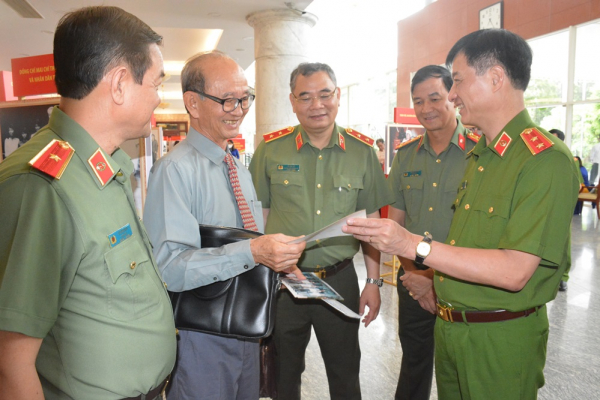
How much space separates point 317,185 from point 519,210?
1.13m

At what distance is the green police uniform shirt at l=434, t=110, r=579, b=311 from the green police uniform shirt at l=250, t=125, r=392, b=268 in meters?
0.74

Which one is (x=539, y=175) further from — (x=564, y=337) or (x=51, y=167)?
(x=564, y=337)

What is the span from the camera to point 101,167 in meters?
1.04

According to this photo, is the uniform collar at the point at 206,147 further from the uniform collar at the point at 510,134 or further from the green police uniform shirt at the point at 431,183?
the green police uniform shirt at the point at 431,183

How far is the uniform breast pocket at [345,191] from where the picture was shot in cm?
232

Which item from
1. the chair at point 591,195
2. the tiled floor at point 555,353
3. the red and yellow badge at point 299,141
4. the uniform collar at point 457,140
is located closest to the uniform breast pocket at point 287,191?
the red and yellow badge at point 299,141

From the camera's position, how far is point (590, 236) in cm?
768

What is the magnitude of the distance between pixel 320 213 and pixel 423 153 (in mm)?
801

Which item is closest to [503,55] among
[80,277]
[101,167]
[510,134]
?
[510,134]

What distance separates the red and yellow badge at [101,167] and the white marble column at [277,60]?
5916 millimetres

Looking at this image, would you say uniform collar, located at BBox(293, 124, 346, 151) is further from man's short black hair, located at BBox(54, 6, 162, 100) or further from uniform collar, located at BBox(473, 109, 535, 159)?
man's short black hair, located at BBox(54, 6, 162, 100)

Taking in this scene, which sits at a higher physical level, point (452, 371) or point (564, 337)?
point (452, 371)

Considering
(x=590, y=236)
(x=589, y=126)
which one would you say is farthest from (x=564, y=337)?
(x=589, y=126)

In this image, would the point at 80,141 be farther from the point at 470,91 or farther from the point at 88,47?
the point at 470,91
